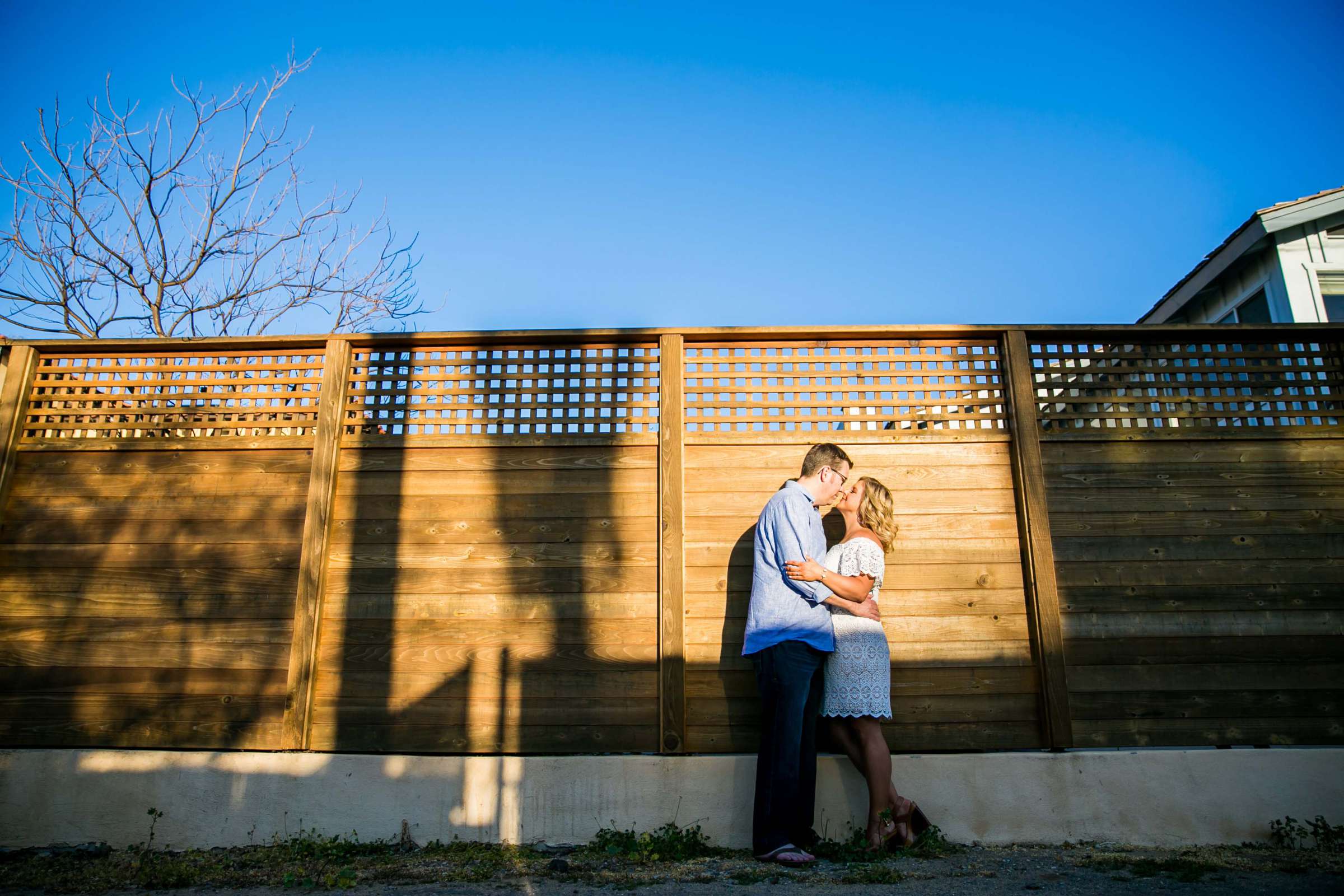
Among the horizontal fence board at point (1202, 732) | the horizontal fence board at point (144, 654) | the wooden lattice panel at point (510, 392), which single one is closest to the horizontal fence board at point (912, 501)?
the wooden lattice panel at point (510, 392)

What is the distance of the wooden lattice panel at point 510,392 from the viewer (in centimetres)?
387

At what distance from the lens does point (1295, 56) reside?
7.98 m

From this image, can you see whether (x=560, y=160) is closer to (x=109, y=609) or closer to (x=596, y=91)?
(x=596, y=91)

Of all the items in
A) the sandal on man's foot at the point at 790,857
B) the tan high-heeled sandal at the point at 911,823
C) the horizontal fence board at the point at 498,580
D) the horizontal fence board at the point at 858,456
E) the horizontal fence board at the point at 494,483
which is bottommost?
the sandal on man's foot at the point at 790,857

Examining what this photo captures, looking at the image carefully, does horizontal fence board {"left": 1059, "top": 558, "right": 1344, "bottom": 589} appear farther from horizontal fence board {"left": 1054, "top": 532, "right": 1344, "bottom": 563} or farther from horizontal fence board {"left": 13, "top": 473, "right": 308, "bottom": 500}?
horizontal fence board {"left": 13, "top": 473, "right": 308, "bottom": 500}

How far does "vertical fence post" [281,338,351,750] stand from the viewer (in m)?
3.47

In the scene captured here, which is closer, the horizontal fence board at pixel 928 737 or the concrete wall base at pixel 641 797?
the concrete wall base at pixel 641 797

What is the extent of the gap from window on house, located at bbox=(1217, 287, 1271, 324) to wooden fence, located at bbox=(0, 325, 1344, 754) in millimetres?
2646

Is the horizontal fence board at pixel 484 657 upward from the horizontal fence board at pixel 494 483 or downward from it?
downward

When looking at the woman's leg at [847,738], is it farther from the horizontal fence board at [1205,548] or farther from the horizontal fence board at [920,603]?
the horizontal fence board at [1205,548]

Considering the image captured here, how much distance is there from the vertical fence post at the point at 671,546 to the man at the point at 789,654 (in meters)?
0.35

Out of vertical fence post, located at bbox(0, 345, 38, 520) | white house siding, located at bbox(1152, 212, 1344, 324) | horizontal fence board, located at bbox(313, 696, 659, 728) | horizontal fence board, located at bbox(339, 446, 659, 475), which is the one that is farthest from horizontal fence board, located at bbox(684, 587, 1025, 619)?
white house siding, located at bbox(1152, 212, 1344, 324)

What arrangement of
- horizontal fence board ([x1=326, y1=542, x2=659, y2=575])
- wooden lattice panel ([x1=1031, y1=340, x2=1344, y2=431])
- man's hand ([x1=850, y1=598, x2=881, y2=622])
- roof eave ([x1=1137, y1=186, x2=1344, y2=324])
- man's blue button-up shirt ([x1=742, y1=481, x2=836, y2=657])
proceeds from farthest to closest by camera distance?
roof eave ([x1=1137, y1=186, x2=1344, y2=324]) → wooden lattice panel ([x1=1031, y1=340, x2=1344, y2=431]) → horizontal fence board ([x1=326, y1=542, x2=659, y2=575]) → man's hand ([x1=850, y1=598, x2=881, y2=622]) → man's blue button-up shirt ([x1=742, y1=481, x2=836, y2=657])

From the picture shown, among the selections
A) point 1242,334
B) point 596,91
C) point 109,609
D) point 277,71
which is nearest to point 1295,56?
point 1242,334
